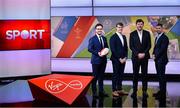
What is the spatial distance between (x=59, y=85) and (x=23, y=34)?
2.71 metres

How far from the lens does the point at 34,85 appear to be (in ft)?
20.6

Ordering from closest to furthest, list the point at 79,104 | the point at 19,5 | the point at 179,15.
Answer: the point at 79,104
the point at 19,5
the point at 179,15

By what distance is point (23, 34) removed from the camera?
8500 millimetres

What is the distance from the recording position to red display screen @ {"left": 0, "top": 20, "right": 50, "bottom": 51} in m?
8.37

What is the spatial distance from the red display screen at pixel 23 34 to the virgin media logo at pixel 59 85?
8.15ft

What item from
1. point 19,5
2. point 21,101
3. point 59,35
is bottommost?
point 21,101

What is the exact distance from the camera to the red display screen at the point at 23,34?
27.5ft

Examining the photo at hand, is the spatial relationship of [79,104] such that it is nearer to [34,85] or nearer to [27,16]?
[34,85]

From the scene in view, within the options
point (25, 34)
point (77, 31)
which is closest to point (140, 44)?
point (25, 34)

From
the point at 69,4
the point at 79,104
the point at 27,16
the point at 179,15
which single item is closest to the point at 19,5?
the point at 27,16

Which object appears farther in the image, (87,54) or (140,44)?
(87,54)

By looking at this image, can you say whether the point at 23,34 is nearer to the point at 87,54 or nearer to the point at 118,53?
the point at 87,54

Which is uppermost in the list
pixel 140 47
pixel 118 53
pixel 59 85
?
pixel 140 47

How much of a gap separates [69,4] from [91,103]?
430 cm
